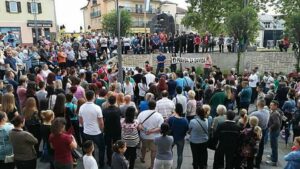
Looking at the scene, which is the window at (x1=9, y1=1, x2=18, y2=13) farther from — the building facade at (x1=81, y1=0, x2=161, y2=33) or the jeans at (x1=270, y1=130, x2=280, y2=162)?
the jeans at (x1=270, y1=130, x2=280, y2=162)

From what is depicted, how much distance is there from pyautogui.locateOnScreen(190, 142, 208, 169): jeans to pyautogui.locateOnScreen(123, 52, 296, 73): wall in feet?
48.9

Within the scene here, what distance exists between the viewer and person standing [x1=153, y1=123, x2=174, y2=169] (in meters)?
5.80

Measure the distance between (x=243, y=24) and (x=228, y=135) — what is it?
45.7ft

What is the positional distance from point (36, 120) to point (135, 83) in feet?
17.1

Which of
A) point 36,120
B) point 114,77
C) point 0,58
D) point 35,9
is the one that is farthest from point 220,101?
point 35,9

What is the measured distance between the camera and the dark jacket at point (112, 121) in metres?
6.54

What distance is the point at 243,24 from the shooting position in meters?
18.9

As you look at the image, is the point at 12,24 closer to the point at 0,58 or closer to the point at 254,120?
the point at 0,58

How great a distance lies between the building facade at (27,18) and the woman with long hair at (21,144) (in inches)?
1471

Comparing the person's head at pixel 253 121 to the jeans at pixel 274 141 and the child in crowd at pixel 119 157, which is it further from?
the child in crowd at pixel 119 157

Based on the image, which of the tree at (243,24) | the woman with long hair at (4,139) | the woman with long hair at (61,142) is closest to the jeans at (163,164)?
Answer: the woman with long hair at (61,142)

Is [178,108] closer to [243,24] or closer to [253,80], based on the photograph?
[253,80]

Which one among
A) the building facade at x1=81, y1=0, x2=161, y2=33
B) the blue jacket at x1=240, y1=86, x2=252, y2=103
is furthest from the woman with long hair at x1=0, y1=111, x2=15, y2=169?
the building facade at x1=81, y1=0, x2=161, y2=33

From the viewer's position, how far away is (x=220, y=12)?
2906cm
